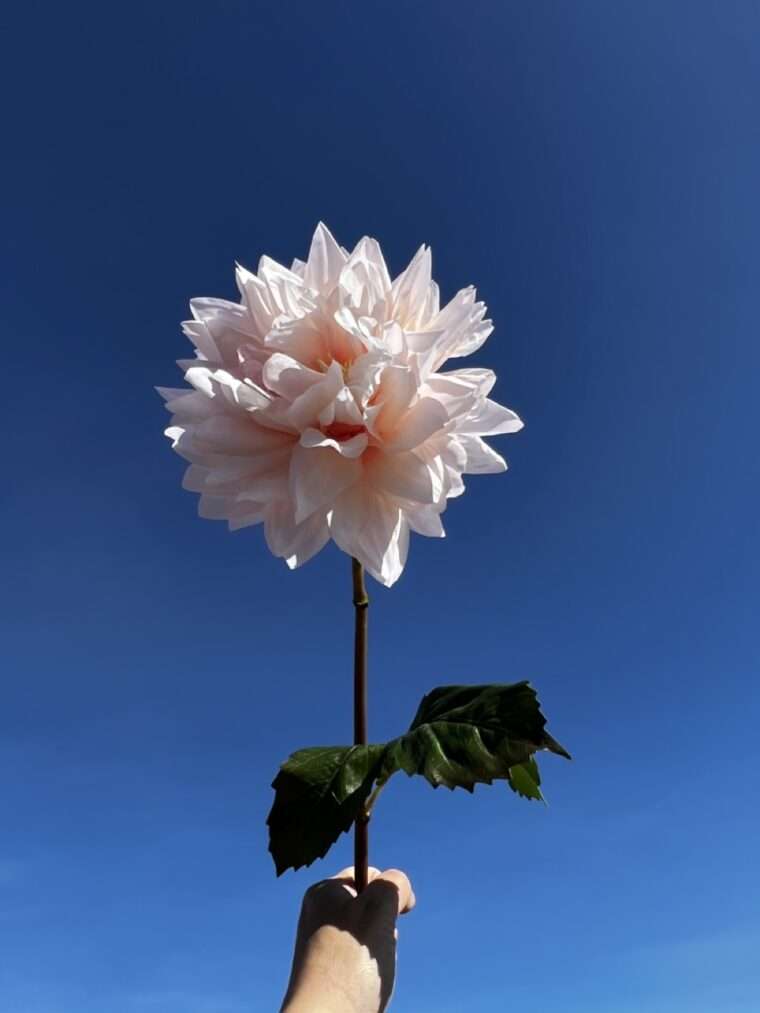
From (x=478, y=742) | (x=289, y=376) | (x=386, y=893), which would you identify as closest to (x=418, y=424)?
(x=289, y=376)

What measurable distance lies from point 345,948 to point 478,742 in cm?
53

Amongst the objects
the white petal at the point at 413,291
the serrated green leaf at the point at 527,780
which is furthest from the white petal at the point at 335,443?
the serrated green leaf at the point at 527,780

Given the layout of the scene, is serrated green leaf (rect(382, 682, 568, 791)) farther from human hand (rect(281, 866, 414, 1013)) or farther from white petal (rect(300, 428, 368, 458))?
white petal (rect(300, 428, 368, 458))

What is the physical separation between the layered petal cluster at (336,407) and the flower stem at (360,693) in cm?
9

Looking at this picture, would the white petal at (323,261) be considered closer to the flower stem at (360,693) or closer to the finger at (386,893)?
the flower stem at (360,693)

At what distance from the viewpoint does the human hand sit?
1854 mm

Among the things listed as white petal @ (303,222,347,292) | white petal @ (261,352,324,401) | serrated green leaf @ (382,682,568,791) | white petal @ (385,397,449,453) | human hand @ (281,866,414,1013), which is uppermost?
white petal @ (303,222,347,292)

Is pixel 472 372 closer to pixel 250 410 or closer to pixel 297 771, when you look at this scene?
pixel 250 410

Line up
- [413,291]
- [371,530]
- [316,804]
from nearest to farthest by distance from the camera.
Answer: [316,804] < [371,530] < [413,291]

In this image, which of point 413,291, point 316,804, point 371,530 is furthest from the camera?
point 413,291

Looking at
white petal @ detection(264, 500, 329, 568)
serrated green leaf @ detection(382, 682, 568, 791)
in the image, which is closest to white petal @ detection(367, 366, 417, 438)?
white petal @ detection(264, 500, 329, 568)

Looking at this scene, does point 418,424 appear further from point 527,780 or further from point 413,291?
point 527,780

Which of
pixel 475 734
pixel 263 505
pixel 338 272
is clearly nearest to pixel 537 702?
pixel 475 734

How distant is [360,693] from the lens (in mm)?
1942
